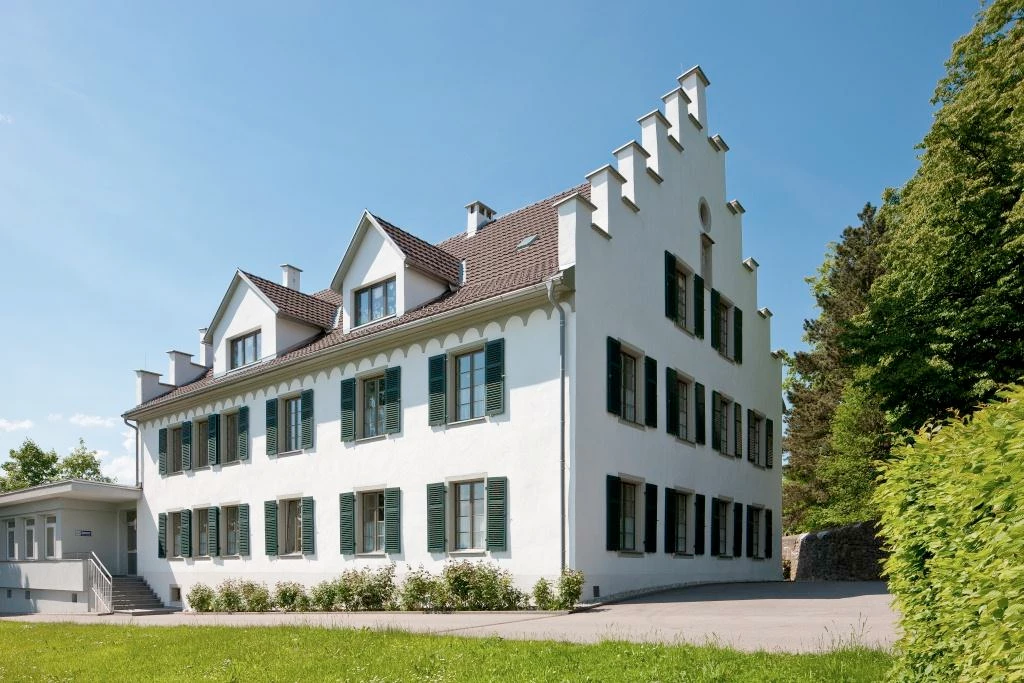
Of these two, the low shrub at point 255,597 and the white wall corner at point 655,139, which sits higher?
the white wall corner at point 655,139

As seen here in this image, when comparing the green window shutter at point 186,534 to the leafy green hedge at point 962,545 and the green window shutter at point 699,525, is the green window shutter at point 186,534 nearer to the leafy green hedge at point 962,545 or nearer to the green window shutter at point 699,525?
the green window shutter at point 699,525

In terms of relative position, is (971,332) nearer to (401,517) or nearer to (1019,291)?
(1019,291)

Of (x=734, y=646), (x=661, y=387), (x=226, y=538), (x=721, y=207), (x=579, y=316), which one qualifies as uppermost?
(x=721, y=207)

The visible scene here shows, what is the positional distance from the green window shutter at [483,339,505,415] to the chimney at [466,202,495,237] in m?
7.78

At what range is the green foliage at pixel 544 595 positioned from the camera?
1678 centimetres

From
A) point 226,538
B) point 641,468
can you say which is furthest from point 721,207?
point 226,538

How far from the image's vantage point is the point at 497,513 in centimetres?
1841

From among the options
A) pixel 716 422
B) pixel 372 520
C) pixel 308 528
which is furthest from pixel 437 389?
pixel 716 422

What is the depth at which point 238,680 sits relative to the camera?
10156 millimetres

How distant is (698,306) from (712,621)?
12.1m

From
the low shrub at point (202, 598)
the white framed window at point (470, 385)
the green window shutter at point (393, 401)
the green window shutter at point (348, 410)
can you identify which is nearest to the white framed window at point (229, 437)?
the low shrub at point (202, 598)

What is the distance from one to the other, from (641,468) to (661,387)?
2.26 m

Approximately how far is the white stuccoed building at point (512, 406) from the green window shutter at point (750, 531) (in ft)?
0.36

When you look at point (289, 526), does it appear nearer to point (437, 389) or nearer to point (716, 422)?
point (437, 389)
